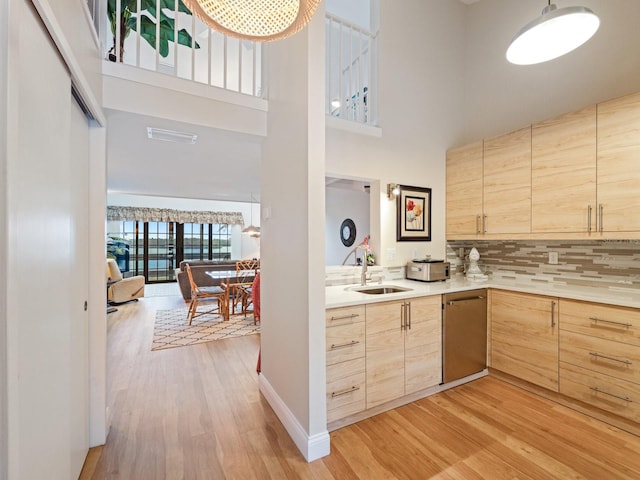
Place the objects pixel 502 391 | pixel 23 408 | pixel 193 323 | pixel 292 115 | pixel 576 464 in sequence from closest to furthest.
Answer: pixel 23 408 → pixel 576 464 → pixel 292 115 → pixel 502 391 → pixel 193 323

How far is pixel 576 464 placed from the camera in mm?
1640

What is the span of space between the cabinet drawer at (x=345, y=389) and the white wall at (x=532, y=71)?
2.87 m

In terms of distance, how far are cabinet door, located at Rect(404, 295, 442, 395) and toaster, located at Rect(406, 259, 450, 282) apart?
0.44m

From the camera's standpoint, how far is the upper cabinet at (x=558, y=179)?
200 centimetres

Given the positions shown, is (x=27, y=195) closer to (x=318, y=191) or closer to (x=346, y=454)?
(x=318, y=191)

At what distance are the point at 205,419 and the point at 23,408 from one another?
144 centimetres

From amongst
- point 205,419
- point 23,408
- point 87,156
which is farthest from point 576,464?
point 87,156

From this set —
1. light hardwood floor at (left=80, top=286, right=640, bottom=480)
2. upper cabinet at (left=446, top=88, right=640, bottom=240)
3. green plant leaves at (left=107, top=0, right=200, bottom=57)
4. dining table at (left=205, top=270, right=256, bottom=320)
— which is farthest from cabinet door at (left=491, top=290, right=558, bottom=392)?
dining table at (left=205, top=270, right=256, bottom=320)

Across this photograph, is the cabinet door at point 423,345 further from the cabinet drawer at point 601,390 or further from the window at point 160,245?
the window at point 160,245

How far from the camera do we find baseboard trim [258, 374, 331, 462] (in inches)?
66.1

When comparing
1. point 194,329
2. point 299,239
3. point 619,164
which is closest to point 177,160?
point 194,329

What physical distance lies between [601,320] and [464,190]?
157cm

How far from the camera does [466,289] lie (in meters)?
2.50

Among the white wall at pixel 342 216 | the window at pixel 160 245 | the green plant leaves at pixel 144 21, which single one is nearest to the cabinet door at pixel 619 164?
the green plant leaves at pixel 144 21
